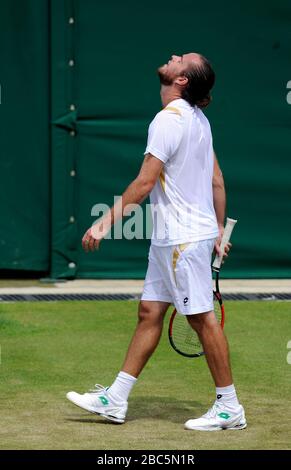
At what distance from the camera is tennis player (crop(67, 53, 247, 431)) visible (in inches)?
240

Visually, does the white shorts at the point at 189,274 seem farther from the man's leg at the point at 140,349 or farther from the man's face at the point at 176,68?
the man's face at the point at 176,68

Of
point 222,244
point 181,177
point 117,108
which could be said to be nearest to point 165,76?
point 181,177

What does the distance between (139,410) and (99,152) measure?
4.04 m

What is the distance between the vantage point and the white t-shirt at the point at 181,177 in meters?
6.09

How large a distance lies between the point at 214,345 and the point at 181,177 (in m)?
0.76

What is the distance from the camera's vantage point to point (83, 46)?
10242 mm

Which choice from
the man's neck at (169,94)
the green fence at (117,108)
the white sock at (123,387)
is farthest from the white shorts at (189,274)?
the green fence at (117,108)

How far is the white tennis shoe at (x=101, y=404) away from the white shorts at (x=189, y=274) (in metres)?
0.53

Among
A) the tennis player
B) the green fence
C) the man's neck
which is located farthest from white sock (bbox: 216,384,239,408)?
the green fence

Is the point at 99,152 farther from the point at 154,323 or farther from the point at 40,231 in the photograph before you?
the point at 154,323

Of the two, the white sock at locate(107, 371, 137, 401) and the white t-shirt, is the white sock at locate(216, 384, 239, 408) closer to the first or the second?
the white sock at locate(107, 371, 137, 401)

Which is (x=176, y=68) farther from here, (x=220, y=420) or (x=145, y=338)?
(x=220, y=420)

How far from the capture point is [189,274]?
614 centimetres

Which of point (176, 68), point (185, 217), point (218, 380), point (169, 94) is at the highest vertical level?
point (176, 68)
